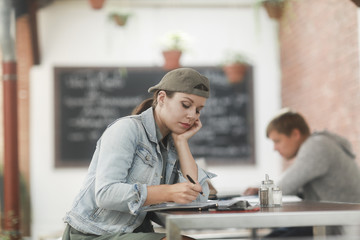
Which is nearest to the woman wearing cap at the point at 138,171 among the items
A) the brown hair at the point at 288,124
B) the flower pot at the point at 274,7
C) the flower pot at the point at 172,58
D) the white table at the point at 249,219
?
the white table at the point at 249,219

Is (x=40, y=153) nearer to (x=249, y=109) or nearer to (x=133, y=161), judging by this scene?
(x=249, y=109)

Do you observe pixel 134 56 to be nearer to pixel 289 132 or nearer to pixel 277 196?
pixel 289 132

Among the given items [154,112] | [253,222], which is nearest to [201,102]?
[154,112]

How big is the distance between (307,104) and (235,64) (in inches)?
35.2

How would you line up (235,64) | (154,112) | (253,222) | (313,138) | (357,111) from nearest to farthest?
(253,222) → (154,112) → (313,138) → (357,111) → (235,64)

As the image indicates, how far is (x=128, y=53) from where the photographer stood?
6.13 metres

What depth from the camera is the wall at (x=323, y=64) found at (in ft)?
13.9

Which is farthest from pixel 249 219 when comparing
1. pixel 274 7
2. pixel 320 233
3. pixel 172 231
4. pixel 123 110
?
pixel 123 110

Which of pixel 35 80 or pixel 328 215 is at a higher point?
pixel 35 80

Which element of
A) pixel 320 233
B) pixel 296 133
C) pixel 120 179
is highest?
pixel 296 133

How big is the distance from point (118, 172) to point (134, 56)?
435 centimetres

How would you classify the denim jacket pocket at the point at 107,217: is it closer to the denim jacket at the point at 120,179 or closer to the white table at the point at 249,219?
the denim jacket at the point at 120,179

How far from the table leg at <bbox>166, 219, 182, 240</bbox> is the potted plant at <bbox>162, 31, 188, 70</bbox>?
3.97 m

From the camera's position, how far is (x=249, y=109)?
20.3ft
